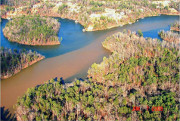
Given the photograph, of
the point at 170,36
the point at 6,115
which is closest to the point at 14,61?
the point at 6,115

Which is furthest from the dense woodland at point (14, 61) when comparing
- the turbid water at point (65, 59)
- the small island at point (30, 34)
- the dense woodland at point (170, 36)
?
the dense woodland at point (170, 36)

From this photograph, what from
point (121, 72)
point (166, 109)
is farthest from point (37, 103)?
point (166, 109)

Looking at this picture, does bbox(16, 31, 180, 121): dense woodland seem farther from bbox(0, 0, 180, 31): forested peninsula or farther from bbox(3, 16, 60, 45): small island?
bbox(0, 0, 180, 31): forested peninsula

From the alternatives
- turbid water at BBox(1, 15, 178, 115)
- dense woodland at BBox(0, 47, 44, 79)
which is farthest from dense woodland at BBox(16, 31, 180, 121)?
dense woodland at BBox(0, 47, 44, 79)

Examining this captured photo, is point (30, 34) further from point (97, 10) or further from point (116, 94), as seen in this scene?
point (97, 10)

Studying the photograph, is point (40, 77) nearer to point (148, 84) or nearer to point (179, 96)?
point (148, 84)
